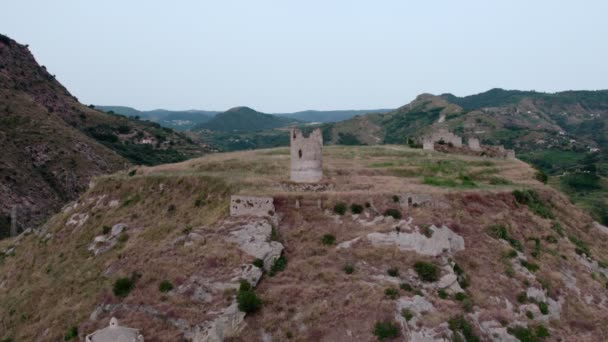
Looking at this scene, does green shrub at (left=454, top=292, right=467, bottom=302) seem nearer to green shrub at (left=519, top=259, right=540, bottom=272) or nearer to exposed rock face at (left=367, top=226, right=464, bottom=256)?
exposed rock face at (left=367, top=226, right=464, bottom=256)

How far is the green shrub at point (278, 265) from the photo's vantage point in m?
30.7

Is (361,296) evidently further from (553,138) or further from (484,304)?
(553,138)

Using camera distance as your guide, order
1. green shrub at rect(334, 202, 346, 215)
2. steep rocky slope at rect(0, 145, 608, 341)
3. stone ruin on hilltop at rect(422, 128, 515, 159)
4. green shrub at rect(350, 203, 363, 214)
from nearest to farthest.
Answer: steep rocky slope at rect(0, 145, 608, 341) < green shrub at rect(334, 202, 346, 215) < green shrub at rect(350, 203, 363, 214) < stone ruin on hilltop at rect(422, 128, 515, 159)

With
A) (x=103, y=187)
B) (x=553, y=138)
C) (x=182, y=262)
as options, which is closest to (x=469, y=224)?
(x=182, y=262)

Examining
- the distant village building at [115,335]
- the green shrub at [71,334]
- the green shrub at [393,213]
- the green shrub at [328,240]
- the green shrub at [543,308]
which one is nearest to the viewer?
the distant village building at [115,335]

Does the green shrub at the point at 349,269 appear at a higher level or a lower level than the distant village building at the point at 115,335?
higher

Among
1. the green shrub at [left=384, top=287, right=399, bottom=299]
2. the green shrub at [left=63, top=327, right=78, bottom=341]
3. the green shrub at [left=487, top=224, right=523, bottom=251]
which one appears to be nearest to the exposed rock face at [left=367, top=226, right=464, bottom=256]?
the green shrub at [left=384, top=287, right=399, bottom=299]

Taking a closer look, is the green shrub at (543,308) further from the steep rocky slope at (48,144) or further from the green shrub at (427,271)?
the steep rocky slope at (48,144)

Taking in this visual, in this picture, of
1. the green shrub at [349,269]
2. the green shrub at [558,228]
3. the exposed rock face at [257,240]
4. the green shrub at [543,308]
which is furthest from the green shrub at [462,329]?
the green shrub at [558,228]

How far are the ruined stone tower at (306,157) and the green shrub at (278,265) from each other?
817cm

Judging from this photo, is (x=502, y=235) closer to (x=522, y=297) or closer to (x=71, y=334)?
(x=522, y=297)

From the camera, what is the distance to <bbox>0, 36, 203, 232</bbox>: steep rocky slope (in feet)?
252

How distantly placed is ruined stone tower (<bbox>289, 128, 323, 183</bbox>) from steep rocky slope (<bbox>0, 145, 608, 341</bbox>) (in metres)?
1.01

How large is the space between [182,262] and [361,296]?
10250mm
